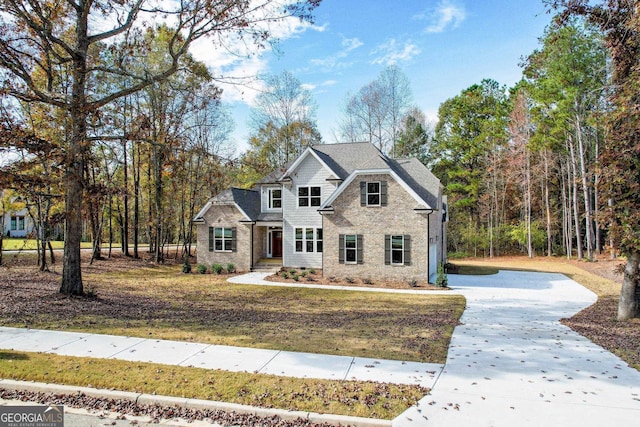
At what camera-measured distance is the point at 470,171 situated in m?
37.1

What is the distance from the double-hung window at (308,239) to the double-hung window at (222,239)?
4176 millimetres

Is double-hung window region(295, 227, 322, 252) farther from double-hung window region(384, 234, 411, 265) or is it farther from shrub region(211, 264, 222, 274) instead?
shrub region(211, 264, 222, 274)

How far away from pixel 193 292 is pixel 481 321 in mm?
10926

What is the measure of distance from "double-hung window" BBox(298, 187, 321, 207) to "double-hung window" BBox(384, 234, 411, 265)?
4754 millimetres

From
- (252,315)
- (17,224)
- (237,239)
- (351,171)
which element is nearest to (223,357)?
(252,315)

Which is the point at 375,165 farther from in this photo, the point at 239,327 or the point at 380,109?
the point at 380,109

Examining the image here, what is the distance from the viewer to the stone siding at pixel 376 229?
17.6 metres

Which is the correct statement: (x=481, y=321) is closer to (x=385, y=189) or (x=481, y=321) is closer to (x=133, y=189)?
(x=385, y=189)

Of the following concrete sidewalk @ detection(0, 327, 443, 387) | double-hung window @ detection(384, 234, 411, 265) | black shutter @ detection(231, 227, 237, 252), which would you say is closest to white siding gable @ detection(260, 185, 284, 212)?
black shutter @ detection(231, 227, 237, 252)

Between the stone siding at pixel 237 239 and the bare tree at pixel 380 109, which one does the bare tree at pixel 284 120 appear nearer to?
the bare tree at pixel 380 109

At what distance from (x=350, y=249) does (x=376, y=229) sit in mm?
1706

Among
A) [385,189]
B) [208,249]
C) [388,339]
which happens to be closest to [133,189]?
[208,249]

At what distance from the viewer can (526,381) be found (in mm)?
6043

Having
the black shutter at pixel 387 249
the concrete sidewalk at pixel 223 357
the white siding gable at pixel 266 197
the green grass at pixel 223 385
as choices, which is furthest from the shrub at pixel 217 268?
the green grass at pixel 223 385
